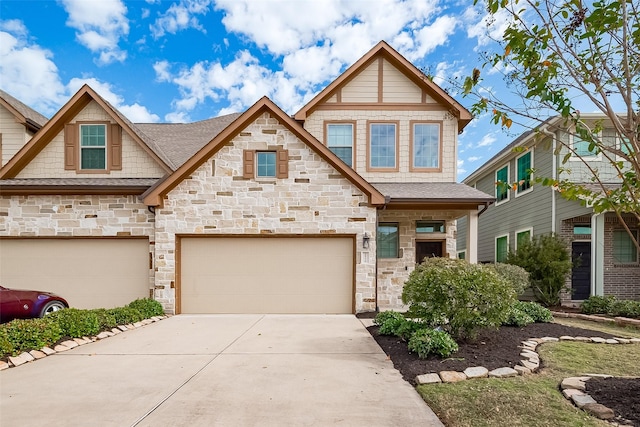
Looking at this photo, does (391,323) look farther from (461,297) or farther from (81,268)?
(81,268)

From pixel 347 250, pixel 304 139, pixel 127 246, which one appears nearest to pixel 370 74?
pixel 304 139

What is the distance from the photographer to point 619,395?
373cm

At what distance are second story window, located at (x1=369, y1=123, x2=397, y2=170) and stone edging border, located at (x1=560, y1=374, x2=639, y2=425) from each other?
765 centimetres

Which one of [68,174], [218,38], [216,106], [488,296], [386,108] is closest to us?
[488,296]

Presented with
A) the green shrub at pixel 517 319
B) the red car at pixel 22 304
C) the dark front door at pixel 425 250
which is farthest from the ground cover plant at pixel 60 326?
the green shrub at pixel 517 319

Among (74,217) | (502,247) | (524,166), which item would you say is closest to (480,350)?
(74,217)

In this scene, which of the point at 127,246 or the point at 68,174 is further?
the point at 68,174

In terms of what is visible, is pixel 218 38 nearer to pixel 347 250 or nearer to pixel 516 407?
pixel 347 250

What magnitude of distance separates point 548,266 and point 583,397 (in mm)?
8072

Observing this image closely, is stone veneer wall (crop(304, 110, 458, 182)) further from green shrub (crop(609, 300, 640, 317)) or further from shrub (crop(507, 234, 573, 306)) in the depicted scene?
green shrub (crop(609, 300, 640, 317))

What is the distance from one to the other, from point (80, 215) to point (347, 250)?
7.27 meters

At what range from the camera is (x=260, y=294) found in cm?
920

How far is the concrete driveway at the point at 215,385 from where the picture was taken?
3393 mm

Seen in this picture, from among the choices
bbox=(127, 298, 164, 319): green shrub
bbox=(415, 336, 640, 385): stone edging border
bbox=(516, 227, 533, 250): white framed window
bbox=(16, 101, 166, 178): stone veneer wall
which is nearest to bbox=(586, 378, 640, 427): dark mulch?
bbox=(415, 336, 640, 385): stone edging border
